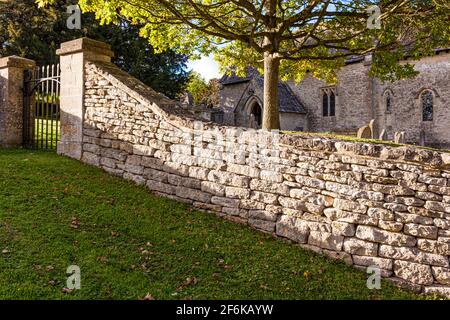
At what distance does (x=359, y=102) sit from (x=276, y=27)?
15.8 m

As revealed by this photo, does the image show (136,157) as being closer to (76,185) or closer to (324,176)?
(76,185)

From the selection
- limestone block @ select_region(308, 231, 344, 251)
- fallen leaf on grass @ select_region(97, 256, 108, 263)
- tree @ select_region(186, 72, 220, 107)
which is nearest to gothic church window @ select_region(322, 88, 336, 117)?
limestone block @ select_region(308, 231, 344, 251)

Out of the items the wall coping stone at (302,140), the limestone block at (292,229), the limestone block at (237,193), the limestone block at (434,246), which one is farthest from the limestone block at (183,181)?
the limestone block at (434,246)

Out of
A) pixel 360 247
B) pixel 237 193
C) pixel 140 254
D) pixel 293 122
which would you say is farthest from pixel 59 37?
pixel 360 247

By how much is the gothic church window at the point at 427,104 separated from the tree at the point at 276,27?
1073 centimetres

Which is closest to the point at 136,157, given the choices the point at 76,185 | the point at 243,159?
the point at 76,185

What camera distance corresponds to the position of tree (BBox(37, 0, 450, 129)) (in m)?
9.29

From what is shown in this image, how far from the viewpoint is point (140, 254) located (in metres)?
4.99

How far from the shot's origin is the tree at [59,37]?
2106 centimetres

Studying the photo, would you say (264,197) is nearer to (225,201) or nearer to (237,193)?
(237,193)

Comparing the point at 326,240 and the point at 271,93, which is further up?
the point at 271,93

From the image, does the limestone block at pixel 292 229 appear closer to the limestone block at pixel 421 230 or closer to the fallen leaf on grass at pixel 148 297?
the limestone block at pixel 421 230

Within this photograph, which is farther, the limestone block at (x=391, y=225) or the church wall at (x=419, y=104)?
the church wall at (x=419, y=104)

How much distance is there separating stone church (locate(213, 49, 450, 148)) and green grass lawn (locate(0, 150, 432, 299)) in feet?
54.0
